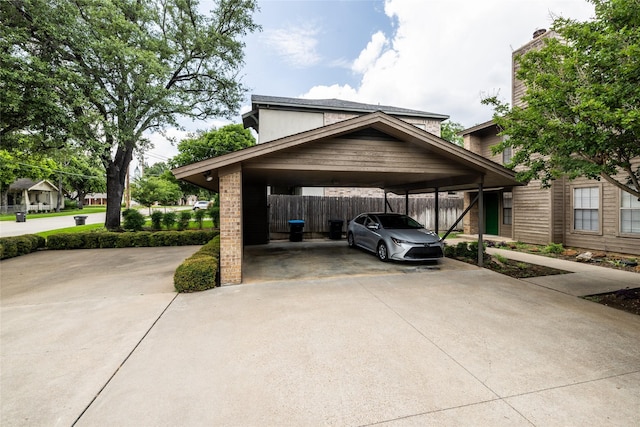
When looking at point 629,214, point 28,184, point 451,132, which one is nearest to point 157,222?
point 629,214

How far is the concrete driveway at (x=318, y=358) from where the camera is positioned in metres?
2.25

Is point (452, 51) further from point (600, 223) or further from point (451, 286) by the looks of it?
point (451, 286)

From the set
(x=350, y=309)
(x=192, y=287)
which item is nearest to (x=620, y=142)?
(x=350, y=309)

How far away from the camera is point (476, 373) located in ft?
9.02

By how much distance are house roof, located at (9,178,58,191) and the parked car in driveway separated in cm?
4928

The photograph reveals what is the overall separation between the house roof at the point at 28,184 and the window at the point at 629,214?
56.4 meters

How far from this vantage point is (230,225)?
229 inches

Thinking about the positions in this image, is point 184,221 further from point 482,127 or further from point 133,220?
point 482,127

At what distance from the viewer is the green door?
13.5 metres

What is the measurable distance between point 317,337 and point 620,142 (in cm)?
554

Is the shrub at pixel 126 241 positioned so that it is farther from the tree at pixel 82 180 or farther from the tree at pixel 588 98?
the tree at pixel 82 180

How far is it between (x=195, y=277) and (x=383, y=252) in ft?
16.9

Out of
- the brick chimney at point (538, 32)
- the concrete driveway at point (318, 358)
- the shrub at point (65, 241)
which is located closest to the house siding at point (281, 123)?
the shrub at point (65, 241)

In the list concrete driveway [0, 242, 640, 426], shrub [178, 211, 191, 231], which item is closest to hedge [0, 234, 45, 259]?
shrub [178, 211, 191, 231]
